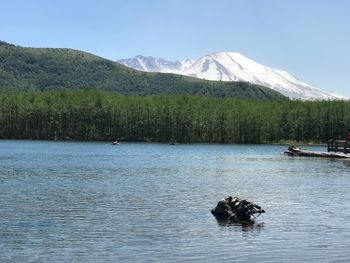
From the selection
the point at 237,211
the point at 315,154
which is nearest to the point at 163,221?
the point at 237,211

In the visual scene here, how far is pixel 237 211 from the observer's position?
131ft

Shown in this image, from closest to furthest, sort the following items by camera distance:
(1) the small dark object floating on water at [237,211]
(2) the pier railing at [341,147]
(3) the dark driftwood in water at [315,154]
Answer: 1. (1) the small dark object floating on water at [237,211]
2. (3) the dark driftwood in water at [315,154]
3. (2) the pier railing at [341,147]

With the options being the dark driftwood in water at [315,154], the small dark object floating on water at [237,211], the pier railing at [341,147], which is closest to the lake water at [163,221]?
the small dark object floating on water at [237,211]

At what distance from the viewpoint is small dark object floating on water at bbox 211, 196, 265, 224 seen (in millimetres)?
39469

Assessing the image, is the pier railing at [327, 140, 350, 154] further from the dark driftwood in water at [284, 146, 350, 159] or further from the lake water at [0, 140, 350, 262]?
the lake water at [0, 140, 350, 262]

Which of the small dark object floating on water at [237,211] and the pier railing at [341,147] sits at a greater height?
the pier railing at [341,147]

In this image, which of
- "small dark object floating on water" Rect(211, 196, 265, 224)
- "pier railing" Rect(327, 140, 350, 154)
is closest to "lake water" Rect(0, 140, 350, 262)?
"small dark object floating on water" Rect(211, 196, 265, 224)

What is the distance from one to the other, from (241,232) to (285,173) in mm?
51106

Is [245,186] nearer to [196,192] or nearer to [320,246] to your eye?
[196,192]

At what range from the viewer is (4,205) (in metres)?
45.7

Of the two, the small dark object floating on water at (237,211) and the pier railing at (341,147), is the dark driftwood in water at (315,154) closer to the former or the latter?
the pier railing at (341,147)

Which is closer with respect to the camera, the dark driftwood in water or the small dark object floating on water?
the small dark object floating on water

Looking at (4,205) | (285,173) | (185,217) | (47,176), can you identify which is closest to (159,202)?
(185,217)

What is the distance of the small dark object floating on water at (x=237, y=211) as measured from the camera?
129ft
